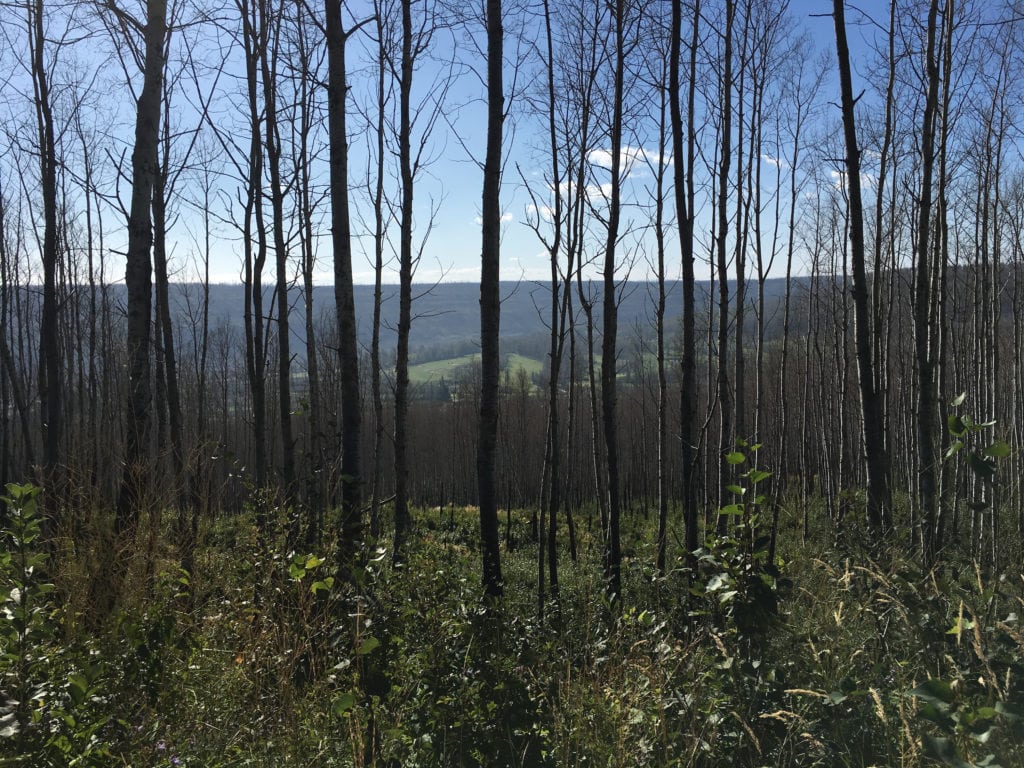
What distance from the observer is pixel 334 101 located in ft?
15.2

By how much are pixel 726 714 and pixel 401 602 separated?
1578 millimetres

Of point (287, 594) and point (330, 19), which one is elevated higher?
point (330, 19)

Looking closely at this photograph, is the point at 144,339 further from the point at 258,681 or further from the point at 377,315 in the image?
the point at 377,315

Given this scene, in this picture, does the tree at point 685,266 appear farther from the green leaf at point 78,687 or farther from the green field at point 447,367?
the green field at point 447,367

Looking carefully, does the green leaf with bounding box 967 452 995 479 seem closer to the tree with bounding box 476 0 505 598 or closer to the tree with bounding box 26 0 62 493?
the tree with bounding box 476 0 505 598

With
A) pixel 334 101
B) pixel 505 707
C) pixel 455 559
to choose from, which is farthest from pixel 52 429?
pixel 505 707

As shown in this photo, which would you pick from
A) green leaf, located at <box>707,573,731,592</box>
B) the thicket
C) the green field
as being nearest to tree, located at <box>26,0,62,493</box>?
the thicket

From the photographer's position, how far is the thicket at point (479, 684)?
1.97 m

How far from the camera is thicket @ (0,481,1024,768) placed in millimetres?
1969

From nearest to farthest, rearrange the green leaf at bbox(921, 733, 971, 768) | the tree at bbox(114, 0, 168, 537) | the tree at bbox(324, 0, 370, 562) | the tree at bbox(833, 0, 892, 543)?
1. the green leaf at bbox(921, 733, 971, 768)
2. the tree at bbox(324, 0, 370, 562)
3. the tree at bbox(114, 0, 168, 537)
4. the tree at bbox(833, 0, 892, 543)

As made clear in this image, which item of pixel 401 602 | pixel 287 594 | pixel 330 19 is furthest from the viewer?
pixel 330 19

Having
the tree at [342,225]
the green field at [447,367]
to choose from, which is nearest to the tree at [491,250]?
the tree at [342,225]

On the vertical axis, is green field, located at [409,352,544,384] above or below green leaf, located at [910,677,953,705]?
below

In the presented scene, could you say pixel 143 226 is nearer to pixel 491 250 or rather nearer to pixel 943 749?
pixel 491 250
